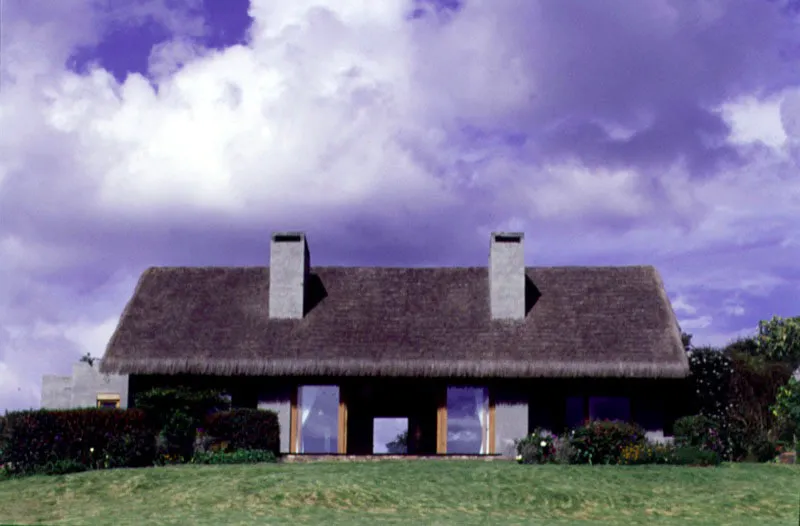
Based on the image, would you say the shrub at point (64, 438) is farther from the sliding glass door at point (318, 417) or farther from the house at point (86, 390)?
the house at point (86, 390)

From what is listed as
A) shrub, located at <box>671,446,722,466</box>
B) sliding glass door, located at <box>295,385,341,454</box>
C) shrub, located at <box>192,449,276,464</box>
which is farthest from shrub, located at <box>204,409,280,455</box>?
shrub, located at <box>671,446,722,466</box>

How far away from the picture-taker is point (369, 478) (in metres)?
23.2

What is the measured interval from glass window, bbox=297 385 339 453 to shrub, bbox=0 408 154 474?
6185 mm

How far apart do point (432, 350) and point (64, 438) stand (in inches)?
410

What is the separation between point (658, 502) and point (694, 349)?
16536mm

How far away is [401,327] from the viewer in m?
33.1

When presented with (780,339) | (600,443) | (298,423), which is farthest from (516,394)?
(780,339)

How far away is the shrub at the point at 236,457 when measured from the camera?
28.5m

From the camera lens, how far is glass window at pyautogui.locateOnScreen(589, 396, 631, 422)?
3203 cm

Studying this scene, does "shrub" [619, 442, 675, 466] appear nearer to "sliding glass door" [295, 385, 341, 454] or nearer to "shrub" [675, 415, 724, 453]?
"shrub" [675, 415, 724, 453]

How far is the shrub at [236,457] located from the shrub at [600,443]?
8.05 m

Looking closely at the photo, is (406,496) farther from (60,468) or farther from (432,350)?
(432,350)

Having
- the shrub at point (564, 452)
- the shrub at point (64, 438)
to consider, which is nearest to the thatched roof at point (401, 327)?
the shrub at point (564, 452)

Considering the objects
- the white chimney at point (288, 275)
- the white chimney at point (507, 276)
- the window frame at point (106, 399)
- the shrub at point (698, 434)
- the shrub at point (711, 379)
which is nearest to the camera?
the shrub at point (698, 434)
